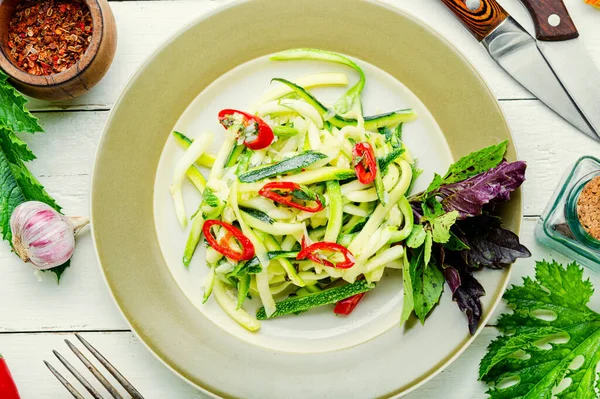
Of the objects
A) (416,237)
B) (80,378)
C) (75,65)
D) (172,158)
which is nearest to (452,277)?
(416,237)

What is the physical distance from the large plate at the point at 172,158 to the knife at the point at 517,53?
0.24 m

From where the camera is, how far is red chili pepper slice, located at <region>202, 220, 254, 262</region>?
6.86 feet

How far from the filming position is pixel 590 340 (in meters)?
2.19

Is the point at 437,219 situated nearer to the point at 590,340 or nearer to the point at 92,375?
the point at 590,340

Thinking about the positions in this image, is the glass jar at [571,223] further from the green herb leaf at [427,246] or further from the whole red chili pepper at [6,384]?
the whole red chili pepper at [6,384]

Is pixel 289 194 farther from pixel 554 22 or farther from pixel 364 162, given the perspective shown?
pixel 554 22

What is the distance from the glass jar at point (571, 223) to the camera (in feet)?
7.18

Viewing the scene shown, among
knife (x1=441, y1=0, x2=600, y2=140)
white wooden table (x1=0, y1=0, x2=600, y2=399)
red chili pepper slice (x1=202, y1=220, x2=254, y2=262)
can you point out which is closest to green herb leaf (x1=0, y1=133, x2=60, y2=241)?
white wooden table (x1=0, y1=0, x2=600, y2=399)

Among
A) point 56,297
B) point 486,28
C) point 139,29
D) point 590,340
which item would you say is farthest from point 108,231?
point 590,340

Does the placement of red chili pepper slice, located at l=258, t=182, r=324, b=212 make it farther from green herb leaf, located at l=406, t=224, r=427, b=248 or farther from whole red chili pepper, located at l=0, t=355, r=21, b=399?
whole red chili pepper, located at l=0, t=355, r=21, b=399

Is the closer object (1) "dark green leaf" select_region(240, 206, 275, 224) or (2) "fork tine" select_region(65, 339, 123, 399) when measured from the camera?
(1) "dark green leaf" select_region(240, 206, 275, 224)

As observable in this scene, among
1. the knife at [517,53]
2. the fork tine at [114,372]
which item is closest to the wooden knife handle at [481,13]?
the knife at [517,53]

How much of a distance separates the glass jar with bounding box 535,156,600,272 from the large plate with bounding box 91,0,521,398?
9.1 inches

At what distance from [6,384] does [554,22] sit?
2.57 meters
